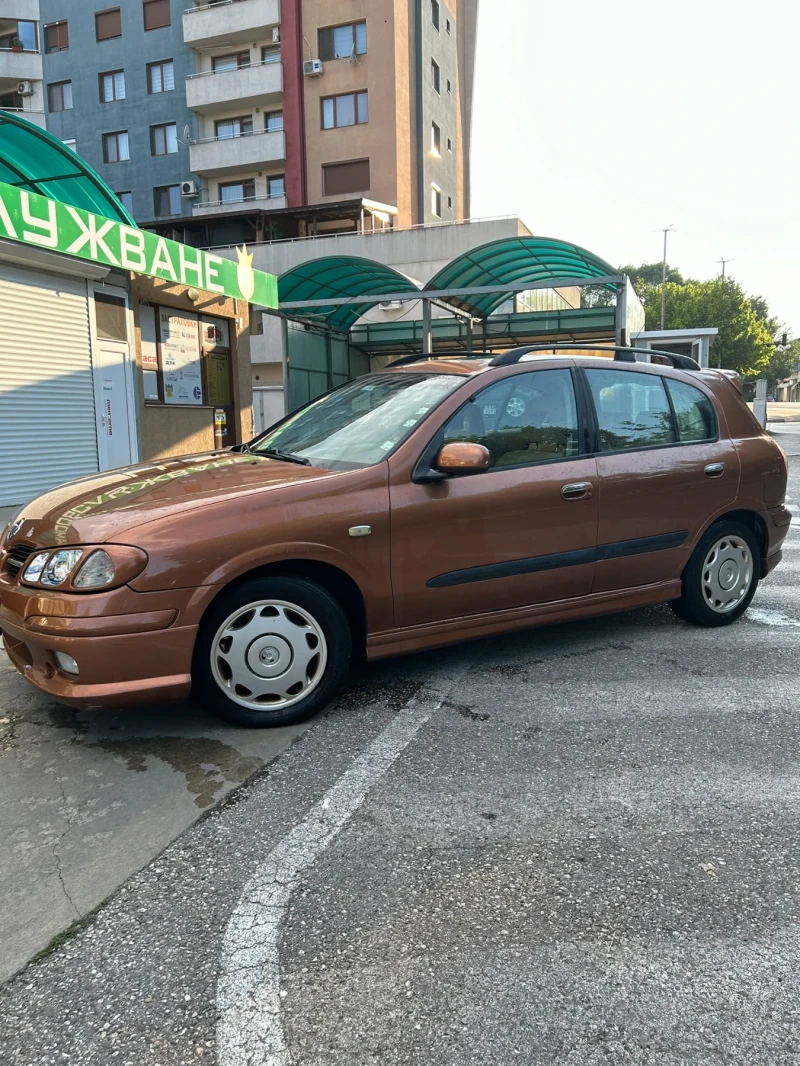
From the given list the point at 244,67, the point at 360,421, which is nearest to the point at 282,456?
the point at 360,421

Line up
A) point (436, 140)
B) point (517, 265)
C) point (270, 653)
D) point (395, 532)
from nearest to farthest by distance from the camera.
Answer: point (270, 653), point (395, 532), point (517, 265), point (436, 140)

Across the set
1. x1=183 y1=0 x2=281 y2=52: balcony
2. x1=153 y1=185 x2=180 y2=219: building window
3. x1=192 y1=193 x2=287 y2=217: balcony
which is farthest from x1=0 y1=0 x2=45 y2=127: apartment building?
x1=192 y1=193 x2=287 y2=217: balcony

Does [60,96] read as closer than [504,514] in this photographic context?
No

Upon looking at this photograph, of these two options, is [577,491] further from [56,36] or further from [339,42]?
[56,36]

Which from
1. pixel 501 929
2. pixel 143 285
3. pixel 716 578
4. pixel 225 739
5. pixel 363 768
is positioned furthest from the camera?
pixel 143 285

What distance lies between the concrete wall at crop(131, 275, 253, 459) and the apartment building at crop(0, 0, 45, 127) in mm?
27822

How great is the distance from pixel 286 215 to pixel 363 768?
106 feet

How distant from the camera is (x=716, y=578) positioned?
4988 mm

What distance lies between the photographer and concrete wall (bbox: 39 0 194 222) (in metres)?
34.3

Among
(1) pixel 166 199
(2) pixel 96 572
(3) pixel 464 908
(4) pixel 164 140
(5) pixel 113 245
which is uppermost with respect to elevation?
(4) pixel 164 140

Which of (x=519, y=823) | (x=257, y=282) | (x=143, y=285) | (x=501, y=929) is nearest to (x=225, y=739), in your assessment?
(x=519, y=823)

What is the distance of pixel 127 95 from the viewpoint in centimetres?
3512

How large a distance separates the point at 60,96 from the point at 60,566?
41.4 m

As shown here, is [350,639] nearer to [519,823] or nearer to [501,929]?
[519,823]
